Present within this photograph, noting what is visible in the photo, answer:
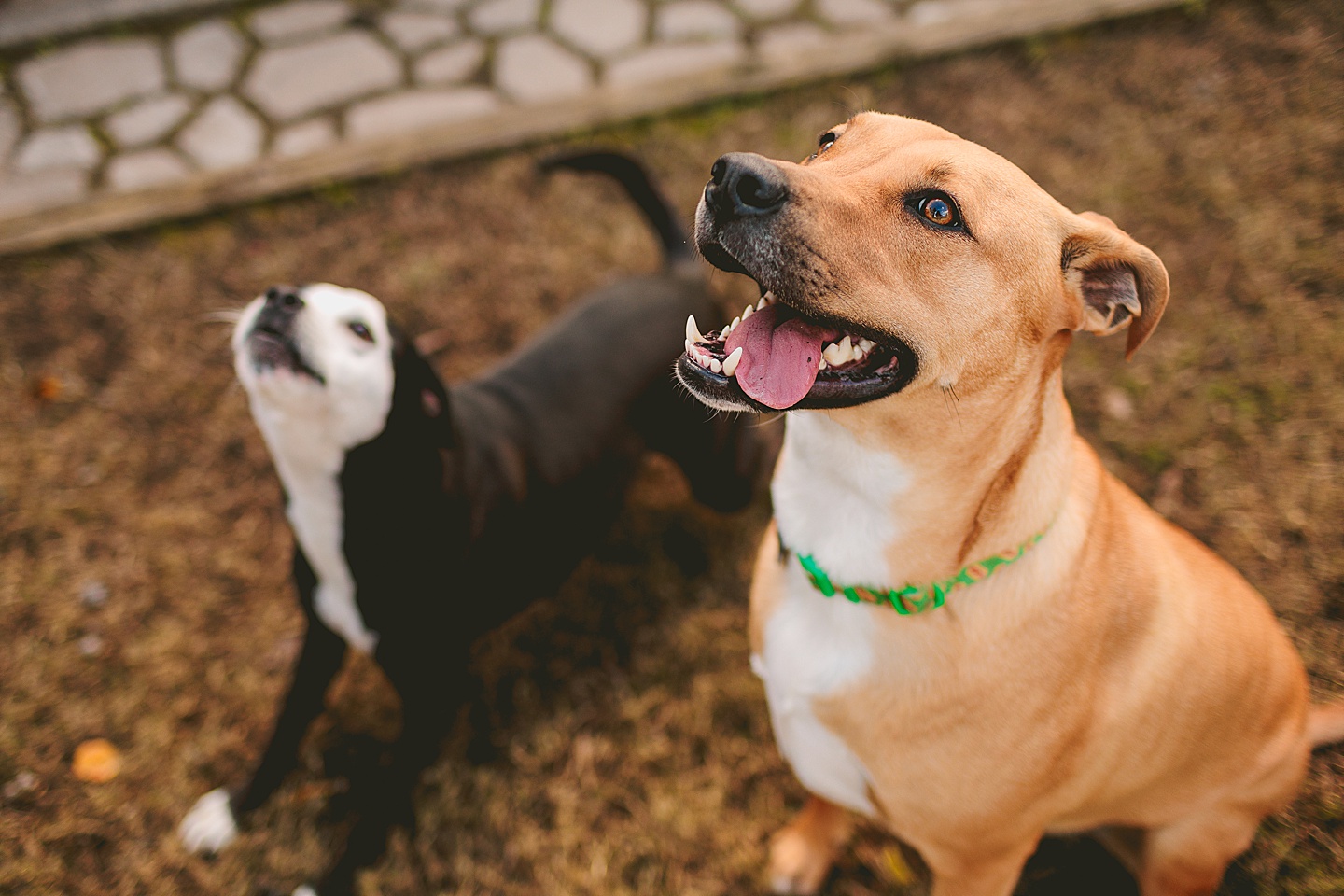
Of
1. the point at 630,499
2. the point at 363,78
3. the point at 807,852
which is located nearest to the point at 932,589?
the point at 807,852

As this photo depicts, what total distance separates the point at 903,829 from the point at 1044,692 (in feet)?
1.72

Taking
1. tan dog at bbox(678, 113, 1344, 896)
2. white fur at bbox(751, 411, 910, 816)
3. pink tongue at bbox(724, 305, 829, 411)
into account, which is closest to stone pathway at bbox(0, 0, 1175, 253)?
tan dog at bbox(678, 113, 1344, 896)

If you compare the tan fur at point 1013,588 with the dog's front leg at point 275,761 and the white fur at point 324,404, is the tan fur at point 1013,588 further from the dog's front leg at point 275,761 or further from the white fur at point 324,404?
the dog's front leg at point 275,761

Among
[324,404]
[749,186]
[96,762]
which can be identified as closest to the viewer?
[749,186]

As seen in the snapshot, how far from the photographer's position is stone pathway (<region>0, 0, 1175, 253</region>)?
4.50 meters

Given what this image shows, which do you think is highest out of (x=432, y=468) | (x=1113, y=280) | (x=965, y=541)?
(x=1113, y=280)

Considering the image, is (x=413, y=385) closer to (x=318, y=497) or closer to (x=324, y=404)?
(x=324, y=404)

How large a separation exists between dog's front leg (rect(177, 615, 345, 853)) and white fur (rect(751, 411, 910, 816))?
1.50 meters

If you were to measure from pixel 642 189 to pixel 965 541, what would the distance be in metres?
2.11

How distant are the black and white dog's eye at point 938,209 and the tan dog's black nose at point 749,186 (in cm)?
31

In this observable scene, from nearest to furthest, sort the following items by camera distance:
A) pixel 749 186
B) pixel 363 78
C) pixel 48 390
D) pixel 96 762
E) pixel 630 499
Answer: pixel 749 186 < pixel 96 762 < pixel 630 499 < pixel 48 390 < pixel 363 78

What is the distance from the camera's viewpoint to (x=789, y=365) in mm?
1771

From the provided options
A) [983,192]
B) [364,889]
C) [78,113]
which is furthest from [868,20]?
[364,889]

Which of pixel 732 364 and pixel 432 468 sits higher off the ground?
pixel 732 364
